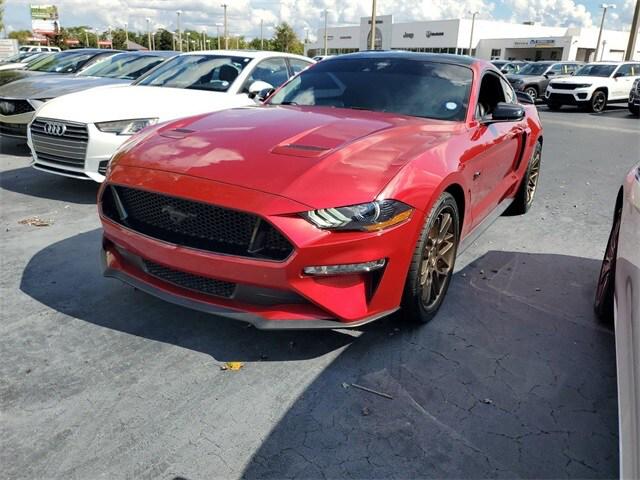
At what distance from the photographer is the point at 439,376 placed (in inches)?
108

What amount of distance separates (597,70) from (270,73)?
57.6 ft

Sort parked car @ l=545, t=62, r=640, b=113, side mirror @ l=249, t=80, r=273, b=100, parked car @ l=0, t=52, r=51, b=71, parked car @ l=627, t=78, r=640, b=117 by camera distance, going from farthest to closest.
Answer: parked car @ l=545, t=62, r=640, b=113
parked car @ l=627, t=78, r=640, b=117
parked car @ l=0, t=52, r=51, b=71
side mirror @ l=249, t=80, r=273, b=100

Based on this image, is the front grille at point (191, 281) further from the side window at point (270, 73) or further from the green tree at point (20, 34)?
the green tree at point (20, 34)

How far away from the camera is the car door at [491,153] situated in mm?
3666

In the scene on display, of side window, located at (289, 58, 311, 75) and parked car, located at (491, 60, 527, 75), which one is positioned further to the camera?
parked car, located at (491, 60, 527, 75)

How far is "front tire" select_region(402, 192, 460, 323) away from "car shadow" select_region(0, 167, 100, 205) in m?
3.91

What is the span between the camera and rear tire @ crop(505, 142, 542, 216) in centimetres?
545

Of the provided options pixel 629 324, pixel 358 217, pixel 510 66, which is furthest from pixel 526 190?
pixel 510 66

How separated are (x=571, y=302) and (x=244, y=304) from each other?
2388mm

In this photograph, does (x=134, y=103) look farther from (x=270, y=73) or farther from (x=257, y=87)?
(x=270, y=73)

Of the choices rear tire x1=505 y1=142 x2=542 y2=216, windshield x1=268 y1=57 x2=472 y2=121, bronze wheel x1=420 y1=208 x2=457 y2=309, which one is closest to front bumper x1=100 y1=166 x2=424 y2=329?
bronze wheel x1=420 y1=208 x2=457 y2=309

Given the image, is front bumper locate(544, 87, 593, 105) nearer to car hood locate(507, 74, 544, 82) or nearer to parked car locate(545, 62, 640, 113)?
parked car locate(545, 62, 640, 113)

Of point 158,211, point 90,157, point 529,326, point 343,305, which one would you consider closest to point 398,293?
point 343,305

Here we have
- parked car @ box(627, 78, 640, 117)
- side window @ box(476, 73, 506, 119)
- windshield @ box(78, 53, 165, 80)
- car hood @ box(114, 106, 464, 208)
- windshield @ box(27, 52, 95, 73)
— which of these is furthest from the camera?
parked car @ box(627, 78, 640, 117)
